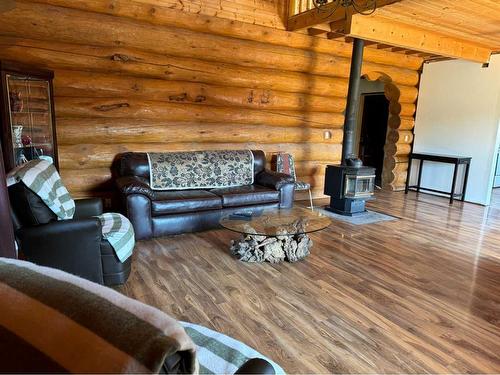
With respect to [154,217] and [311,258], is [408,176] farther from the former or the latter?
[154,217]

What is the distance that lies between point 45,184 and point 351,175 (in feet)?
12.8

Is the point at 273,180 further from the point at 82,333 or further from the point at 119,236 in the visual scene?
the point at 82,333

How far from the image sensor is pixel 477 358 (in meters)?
2.06

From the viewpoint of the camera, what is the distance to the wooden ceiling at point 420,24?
4.31m

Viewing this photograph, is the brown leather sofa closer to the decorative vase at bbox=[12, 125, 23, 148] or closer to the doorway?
the decorative vase at bbox=[12, 125, 23, 148]

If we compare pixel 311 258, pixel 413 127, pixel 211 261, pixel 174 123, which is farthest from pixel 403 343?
pixel 413 127

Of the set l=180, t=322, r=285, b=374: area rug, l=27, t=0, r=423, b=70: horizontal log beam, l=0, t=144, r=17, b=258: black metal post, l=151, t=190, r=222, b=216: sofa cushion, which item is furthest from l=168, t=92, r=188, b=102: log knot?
l=180, t=322, r=285, b=374: area rug

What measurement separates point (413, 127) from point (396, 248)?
431cm

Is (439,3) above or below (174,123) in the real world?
above

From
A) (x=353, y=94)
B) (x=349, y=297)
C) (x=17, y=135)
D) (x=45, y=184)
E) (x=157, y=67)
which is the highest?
(x=157, y=67)

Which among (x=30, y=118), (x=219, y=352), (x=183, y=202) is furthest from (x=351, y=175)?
(x=30, y=118)

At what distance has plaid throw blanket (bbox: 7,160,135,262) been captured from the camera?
2.35 meters

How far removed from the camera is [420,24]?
502 centimetres

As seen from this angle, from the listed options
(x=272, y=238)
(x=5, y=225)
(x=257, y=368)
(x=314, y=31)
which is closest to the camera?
(x=257, y=368)
